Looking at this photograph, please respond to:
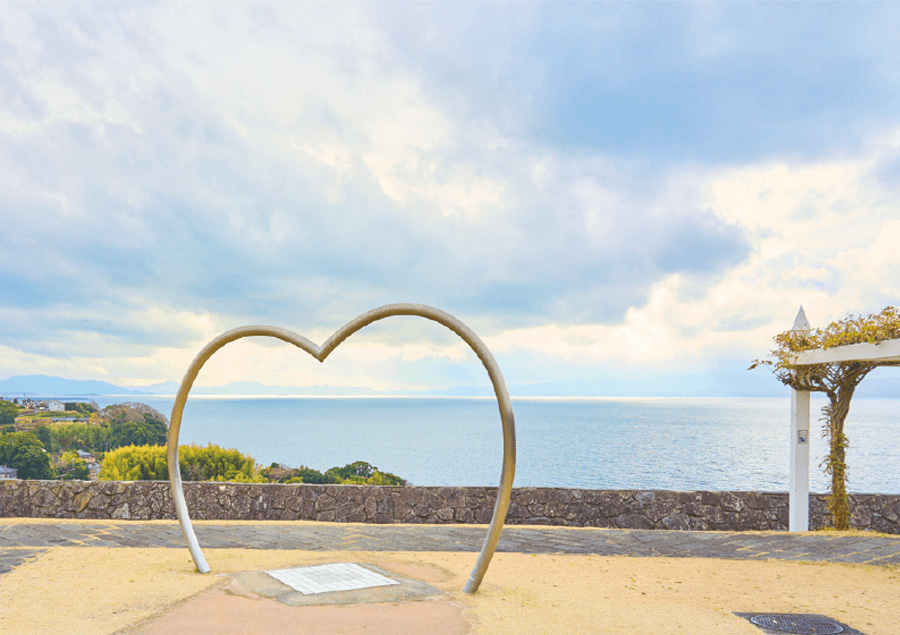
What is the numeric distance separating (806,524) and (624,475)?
42.4m

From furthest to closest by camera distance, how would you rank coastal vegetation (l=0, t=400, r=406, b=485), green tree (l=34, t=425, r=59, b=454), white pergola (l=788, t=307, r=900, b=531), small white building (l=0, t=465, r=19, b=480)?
green tree (l=34, t=425, r=59, b=454)
small white building (l=0, t=465, r=19, b=480)
coastal vegetation (l=0, t=400, r=406, b=485)
white pergola (l=788, t=307, r=900, b=531)

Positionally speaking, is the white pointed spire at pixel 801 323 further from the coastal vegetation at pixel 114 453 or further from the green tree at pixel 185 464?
the green tree at pixel 185 464

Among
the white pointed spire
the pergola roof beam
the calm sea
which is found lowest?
the calm sea

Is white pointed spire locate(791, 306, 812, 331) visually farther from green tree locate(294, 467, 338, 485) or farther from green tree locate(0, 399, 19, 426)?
Answer: green tree locate(0, 399, 19, 426)

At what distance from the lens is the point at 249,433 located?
107 metres

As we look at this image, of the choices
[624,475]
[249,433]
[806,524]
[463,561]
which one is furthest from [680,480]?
[249,433]

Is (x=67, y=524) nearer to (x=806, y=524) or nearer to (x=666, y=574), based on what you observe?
(x=666, y=574)

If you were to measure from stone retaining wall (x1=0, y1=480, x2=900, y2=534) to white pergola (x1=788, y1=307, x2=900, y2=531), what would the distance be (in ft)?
1.68

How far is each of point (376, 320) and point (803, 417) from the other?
5939mm

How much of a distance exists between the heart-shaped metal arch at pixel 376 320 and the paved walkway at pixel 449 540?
4.80 feet

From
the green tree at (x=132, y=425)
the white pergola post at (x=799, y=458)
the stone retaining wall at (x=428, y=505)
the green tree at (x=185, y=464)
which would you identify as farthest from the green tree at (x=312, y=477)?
the white pergola post at (x=799, y=458)

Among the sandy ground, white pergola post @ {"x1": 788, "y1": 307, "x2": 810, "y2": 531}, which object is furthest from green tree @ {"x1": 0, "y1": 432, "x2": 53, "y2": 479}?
white pergola post @ {"x1": 788, "y1": 307, "x2": 810, "y2": 531}

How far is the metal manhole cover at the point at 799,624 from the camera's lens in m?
4.41

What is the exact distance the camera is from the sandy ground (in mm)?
4340
